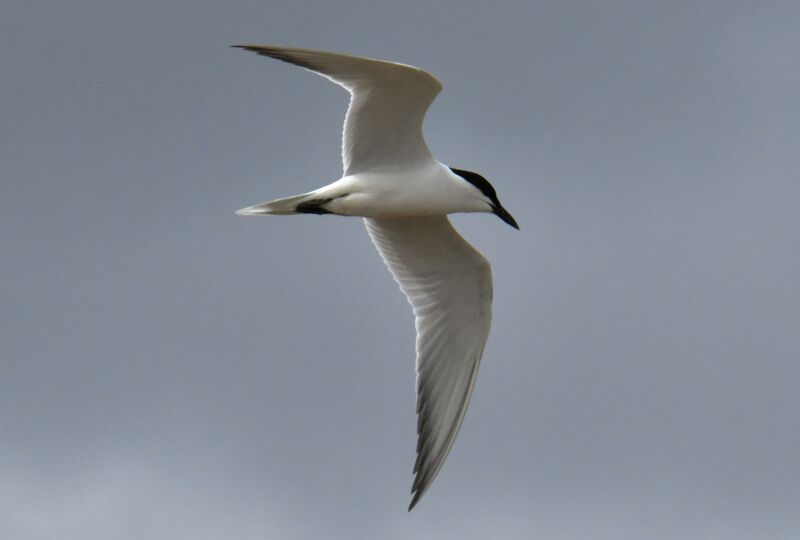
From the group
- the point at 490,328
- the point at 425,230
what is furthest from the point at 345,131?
the point at 490,328

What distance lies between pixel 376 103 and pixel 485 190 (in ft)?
4.92

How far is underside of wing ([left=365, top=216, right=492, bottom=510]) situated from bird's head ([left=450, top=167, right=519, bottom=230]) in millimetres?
599

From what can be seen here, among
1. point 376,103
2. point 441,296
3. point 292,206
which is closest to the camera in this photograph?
point 376,103

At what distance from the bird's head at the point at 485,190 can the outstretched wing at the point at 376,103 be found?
0.44 meters

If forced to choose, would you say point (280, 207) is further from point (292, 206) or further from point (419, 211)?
point (419, 211)

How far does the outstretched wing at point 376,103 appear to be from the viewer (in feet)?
39.0

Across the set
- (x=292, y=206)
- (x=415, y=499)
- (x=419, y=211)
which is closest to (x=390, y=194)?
(x=419, y=211)

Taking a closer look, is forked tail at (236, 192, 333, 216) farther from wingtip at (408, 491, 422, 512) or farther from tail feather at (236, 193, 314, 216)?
wingtip at (408, 491, 422, 512)

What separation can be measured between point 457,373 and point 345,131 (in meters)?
2.60

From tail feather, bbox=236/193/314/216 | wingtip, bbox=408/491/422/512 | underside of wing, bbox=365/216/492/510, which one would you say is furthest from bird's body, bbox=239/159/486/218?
wingtip, bbox=408/491/422/512

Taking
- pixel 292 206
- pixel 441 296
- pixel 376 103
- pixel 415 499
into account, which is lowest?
pixel 415 499

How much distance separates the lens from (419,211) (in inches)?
517

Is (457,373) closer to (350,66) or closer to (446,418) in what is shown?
(446,418)

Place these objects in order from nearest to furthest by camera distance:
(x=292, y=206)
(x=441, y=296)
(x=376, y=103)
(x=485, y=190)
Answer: (x=376, y=103), (x=292, y=206), (x=485, y=190), (x=441, y=296)
